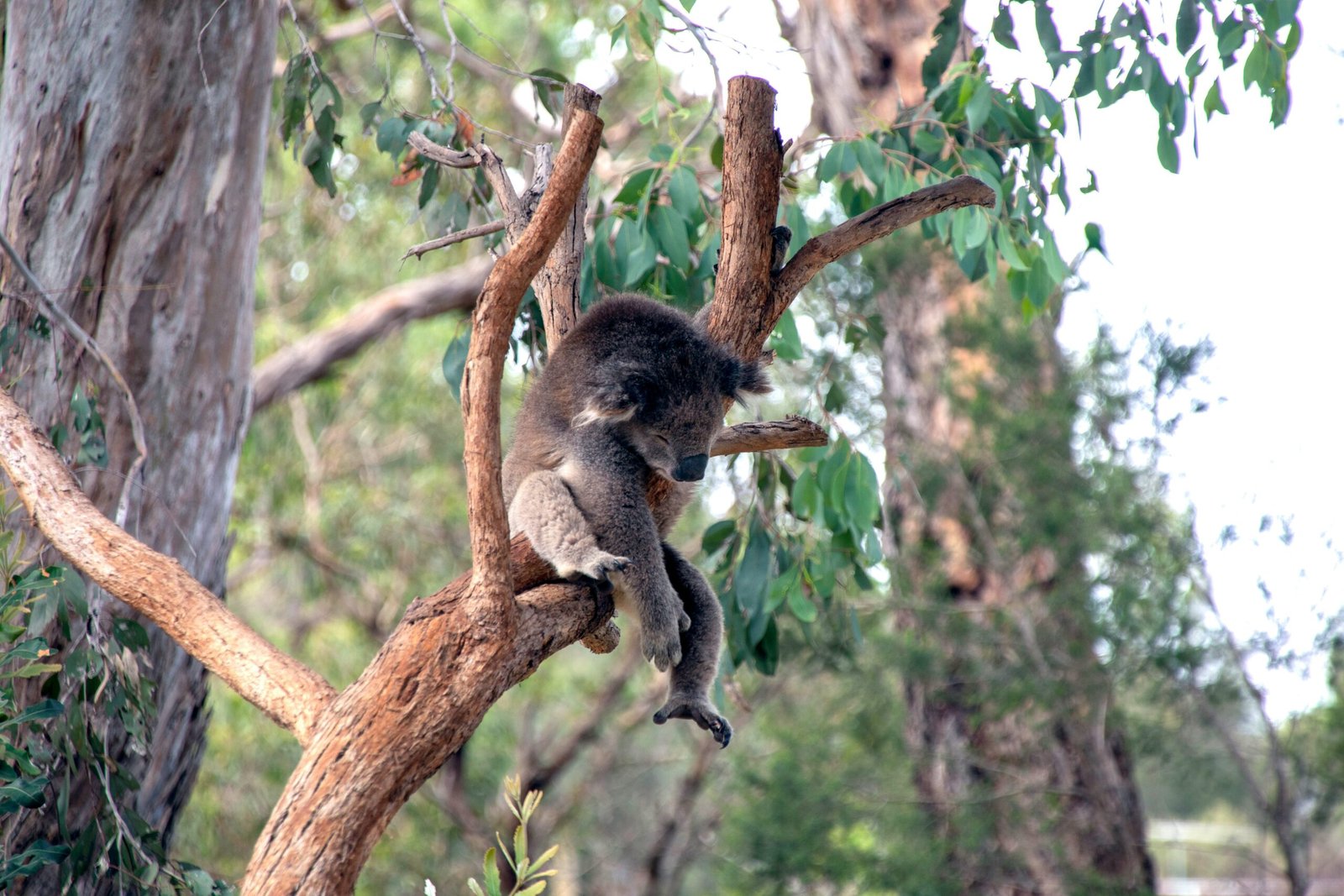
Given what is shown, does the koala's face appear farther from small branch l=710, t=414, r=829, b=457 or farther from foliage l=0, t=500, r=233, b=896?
foliage l=0, t=500, r=233, b=896

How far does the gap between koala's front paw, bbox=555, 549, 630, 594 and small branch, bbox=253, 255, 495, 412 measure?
13.2 ft

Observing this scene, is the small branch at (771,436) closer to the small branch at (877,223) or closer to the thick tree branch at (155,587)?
the small branch at (877,223)

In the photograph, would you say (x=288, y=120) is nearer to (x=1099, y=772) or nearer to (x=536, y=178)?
(x=536, y=178)

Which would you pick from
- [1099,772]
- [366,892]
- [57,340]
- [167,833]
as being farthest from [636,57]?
[366,892]

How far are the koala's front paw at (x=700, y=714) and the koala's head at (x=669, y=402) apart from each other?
547mm

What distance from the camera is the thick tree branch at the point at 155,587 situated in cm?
211

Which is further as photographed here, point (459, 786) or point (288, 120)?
point (459, 786)

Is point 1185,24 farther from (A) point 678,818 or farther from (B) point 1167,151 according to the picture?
(A) point 678,818

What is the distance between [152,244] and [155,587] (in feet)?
5.15

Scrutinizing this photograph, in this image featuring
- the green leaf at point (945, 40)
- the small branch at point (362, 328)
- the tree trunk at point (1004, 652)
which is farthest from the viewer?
the small branch at point (362, 328)

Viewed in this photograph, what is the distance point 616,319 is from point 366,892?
669 cm

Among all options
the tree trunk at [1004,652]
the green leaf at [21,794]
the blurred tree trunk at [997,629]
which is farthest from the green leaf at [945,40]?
the green leaf at [21,794]

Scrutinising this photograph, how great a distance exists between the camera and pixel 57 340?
3.24 m

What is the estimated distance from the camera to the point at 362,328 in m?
6.61
